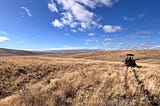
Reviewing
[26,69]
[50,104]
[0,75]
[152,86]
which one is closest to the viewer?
[50,104]

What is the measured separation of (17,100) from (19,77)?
781 cm

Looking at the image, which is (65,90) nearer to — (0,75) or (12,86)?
(12,86)

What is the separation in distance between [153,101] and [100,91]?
115 inches

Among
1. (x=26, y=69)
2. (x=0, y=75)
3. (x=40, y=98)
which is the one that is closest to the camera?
(x=40, y=98)

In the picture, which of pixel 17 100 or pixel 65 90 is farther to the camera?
pixel 65 90

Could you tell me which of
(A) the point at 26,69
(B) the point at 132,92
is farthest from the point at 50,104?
(A) the point at 26,69

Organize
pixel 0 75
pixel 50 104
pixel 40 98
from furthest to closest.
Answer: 1. pixel 0 75
2. pixel 40 98
3. pixel 50 104

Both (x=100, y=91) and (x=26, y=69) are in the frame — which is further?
(x=26, y=69)

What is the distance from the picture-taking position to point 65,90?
1129cm

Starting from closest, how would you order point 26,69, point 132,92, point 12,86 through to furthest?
point 132,92, point 12,86, point 26,69

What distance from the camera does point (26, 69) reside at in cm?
2048

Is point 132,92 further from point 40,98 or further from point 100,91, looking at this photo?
point 40,98

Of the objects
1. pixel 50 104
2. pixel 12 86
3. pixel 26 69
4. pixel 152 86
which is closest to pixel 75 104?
pixel 50 104

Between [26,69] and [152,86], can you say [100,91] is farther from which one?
[26,69]
